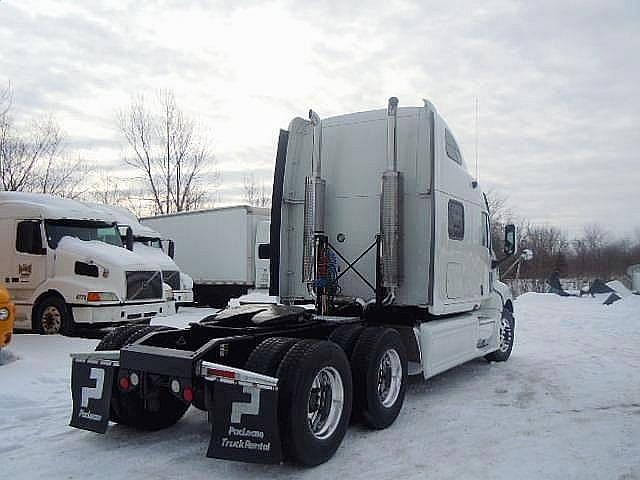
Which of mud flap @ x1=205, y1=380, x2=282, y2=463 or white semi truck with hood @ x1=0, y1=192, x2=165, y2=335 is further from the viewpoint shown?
white semi truck with hood @ x1=0, y1=192, x2=165, y2=335

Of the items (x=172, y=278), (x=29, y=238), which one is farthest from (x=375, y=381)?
(x=172, y=278)

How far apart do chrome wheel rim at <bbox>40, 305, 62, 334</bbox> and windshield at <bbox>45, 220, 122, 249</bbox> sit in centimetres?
128

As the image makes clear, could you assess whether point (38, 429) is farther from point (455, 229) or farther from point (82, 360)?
point (455, 229)

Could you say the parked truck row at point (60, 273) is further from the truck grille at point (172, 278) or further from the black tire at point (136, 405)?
the black tire at point (136, 405)

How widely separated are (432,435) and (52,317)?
Result: 9060 millimetres

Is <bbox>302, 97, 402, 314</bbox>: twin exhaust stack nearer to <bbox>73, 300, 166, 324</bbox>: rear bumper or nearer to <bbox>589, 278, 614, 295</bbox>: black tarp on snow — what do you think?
<bbox>73, 300, 166, 324</bbox>: rear bumper

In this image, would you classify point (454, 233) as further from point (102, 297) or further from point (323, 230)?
point (102, 297)

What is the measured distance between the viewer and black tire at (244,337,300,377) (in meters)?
4.86

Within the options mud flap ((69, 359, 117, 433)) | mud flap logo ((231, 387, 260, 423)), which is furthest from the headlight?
mud flap logo ((231, 387, 260, 423))

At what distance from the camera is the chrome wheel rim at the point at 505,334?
10203mm

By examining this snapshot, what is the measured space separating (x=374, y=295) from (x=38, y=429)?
3877 millimetres

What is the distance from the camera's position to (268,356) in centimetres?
496

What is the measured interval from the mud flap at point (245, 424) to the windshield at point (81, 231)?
30.2ft

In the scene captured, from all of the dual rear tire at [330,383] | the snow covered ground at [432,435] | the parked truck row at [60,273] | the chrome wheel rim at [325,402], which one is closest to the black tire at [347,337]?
the dual rear tire at [330,383]
